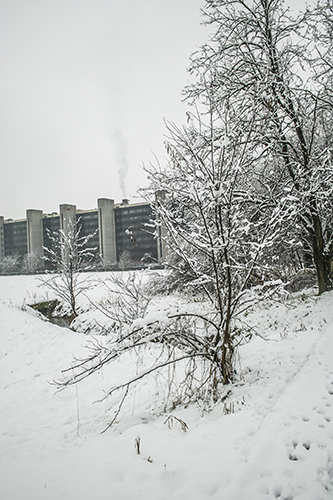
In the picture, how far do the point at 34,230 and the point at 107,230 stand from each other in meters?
17.2

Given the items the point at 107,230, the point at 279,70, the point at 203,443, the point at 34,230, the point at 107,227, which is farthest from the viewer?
the point at 34,230

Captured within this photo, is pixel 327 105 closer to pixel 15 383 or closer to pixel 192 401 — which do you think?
pixel 192 401

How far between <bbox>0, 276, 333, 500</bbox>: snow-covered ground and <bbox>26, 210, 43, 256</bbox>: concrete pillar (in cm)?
6535

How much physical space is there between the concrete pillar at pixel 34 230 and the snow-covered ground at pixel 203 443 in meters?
65.4

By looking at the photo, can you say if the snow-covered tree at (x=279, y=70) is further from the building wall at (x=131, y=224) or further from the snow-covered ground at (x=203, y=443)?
the building wall at (x=131, y=224)

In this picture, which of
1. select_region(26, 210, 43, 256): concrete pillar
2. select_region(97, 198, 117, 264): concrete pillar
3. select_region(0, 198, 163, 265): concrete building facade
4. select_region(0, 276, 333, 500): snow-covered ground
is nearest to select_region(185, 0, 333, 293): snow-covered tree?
select_region(0, 276, 333, 500): snow-covered ground

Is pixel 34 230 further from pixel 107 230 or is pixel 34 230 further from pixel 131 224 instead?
pixel 131 224

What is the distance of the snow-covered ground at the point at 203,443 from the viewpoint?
2.28 metres

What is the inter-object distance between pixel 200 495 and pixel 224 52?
9.26 m

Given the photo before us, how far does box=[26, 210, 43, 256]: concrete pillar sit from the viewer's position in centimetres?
6538

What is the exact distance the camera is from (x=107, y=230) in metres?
62.9

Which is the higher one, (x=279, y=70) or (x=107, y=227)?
(x=107, y=227)

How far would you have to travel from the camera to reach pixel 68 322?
46.6ft

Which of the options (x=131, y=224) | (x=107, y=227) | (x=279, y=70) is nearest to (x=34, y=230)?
(x=107, y=227)
